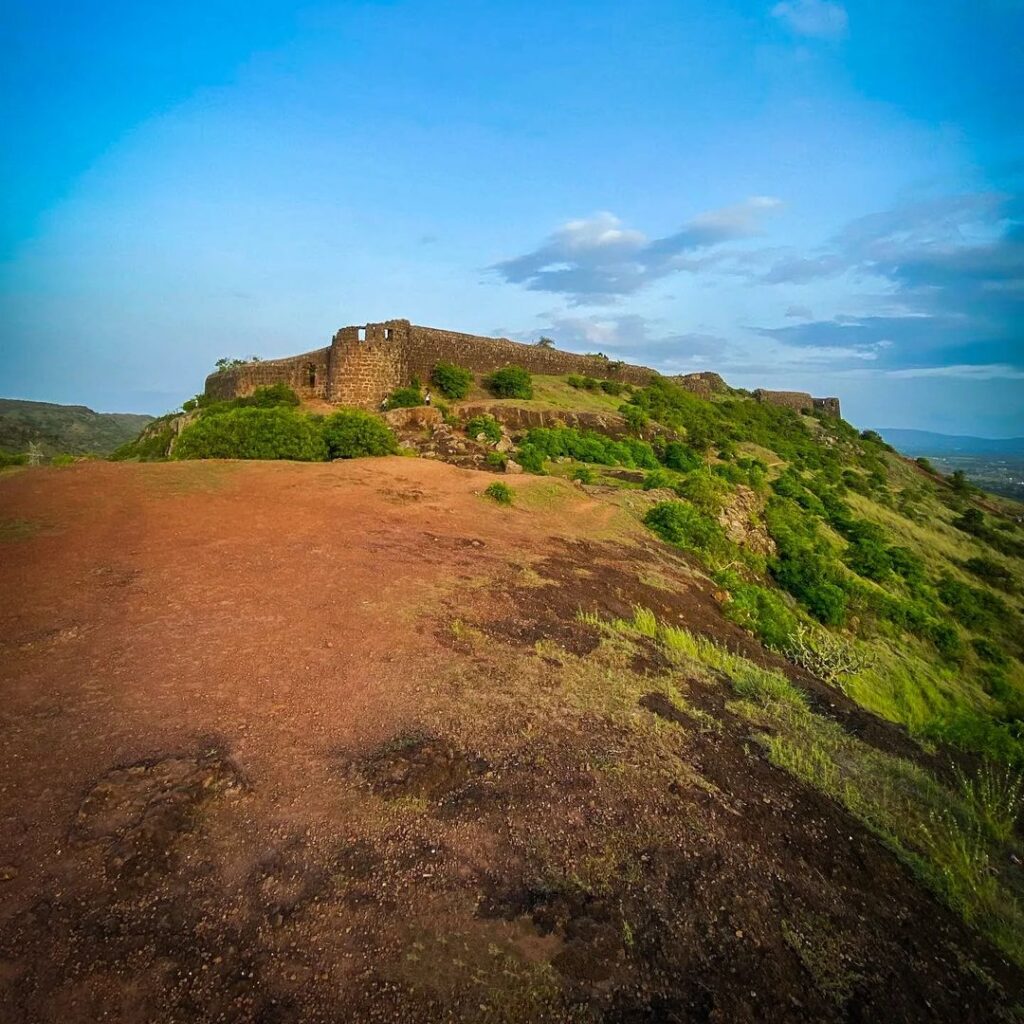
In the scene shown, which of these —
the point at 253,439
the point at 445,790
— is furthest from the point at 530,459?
the point at 445,790

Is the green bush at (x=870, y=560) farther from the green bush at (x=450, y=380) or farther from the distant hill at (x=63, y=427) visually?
the distant hill at (x=63, y=427)

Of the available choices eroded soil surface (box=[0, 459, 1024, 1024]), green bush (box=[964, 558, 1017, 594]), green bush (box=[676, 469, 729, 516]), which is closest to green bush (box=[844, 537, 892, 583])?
green bush (box=[676, 469, 729, 516])

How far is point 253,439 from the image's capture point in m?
15.3

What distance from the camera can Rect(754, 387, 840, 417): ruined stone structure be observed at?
4853 cm

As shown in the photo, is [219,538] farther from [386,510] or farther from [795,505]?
[795,505]

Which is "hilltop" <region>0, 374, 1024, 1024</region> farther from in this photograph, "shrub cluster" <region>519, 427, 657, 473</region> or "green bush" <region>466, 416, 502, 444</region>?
"shrub cluster" <region>519, 427, 657, 473</region>

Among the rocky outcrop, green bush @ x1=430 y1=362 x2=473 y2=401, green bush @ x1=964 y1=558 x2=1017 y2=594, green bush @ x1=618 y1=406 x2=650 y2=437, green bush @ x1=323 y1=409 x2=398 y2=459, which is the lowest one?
green bush @ x1=964 y1=558 x2=1017 y2=594

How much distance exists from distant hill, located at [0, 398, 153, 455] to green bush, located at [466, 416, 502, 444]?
150 ft

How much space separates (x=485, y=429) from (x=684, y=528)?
893 centimetres

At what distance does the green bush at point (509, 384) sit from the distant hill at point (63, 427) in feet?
139

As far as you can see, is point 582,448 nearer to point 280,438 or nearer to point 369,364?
point 369,364

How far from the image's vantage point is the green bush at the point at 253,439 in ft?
50.0

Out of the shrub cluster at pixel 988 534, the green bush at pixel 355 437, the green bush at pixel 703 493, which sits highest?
the green bush at pixel 355 437

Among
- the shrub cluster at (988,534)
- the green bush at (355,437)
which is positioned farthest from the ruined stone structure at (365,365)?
the shrub cluster at (988,534)
